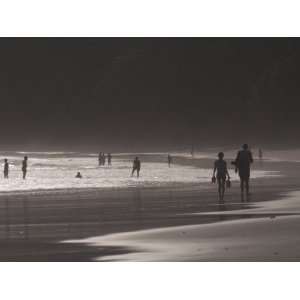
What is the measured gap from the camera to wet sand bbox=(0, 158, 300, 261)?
15352 mm

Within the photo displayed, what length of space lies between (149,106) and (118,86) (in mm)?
16905

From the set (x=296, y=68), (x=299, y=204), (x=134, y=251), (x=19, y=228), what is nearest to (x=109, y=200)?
(x=299, y=204)

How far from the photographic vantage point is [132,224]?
20.7 metres

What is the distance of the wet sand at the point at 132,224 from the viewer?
15352mm

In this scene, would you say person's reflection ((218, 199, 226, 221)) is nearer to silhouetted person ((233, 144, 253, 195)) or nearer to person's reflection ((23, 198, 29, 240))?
silhouetted person ((233, 144, 253, 195))

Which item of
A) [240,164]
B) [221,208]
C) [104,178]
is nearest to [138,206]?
[221,208]

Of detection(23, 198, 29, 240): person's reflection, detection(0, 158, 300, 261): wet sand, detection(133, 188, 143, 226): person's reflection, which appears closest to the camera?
detection(0, 158, 300, 261): wet sand

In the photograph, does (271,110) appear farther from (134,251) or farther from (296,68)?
(134,251)

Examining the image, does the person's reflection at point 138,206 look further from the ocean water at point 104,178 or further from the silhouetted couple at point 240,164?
the ocean water at point 104,178

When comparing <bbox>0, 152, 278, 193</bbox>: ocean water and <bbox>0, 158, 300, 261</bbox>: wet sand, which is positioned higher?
<bbox>0, 152, 278, 193</bbox>: ocean water

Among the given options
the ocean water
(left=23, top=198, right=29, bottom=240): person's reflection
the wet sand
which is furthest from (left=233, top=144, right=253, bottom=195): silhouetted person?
the ocean water

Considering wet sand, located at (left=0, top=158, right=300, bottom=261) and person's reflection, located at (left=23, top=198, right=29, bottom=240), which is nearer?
wet sand, located at (left=0, top=158, right=300, bottom=261)

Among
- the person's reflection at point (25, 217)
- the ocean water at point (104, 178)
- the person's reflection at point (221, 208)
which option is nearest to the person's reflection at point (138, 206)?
the person's reflection at point (221, 208)

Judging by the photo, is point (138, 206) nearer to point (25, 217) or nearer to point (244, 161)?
point (244, 161)
